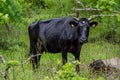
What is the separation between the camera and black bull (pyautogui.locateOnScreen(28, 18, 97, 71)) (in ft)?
38.2

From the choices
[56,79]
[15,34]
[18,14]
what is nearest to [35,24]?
[18,14]

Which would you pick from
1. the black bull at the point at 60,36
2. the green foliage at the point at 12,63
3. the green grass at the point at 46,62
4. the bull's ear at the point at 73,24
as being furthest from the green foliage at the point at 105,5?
the bull's ear at the point at 73,24

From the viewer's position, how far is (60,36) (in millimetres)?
12422

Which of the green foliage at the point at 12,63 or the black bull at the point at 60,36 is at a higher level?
the green foliage at the point at 12,63

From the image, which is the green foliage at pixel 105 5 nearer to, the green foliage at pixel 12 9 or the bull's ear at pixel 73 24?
the bull's ear at pixel 73 24

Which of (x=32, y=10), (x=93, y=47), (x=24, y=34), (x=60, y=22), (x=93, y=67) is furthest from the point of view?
(x=32, y=10)

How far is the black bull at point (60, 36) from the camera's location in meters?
11.6

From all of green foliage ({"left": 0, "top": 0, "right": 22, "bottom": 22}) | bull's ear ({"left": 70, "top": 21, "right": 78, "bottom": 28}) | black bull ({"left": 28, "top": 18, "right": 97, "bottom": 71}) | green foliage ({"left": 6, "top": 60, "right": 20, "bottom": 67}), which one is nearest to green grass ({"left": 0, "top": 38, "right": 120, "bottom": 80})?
black bull ({"left": 28, "top": 18, "right": 97, "bottom": 71})

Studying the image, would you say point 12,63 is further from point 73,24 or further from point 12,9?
point 12,9

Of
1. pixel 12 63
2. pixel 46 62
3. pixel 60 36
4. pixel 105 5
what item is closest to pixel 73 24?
pixel 60 36

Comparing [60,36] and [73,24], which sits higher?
[73,24]

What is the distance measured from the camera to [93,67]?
38.8 feet

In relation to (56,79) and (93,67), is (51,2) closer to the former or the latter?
(93,67)

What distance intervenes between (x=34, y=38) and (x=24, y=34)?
35.9ft
